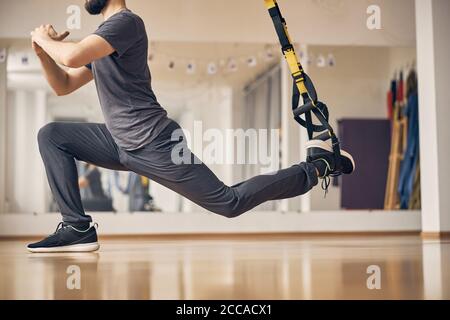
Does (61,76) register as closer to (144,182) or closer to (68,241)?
(68,241)

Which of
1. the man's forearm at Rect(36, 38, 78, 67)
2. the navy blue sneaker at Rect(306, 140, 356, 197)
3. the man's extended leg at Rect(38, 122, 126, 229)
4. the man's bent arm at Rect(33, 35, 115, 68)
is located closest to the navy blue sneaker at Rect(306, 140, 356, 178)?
the navy blue sneaker at Rect(306, 140, 356, 197)

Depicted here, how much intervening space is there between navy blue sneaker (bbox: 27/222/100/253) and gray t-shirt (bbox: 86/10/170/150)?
44cm

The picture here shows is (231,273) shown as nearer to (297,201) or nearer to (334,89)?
(297,201)

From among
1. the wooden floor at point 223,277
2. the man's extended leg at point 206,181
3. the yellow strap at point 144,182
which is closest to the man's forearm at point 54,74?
the man's extended leg at point 206,181

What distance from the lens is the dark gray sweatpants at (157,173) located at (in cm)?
239

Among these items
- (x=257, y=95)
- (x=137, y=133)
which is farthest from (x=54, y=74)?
(x=257, y=95)

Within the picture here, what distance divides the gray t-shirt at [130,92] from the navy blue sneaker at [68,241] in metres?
0.44

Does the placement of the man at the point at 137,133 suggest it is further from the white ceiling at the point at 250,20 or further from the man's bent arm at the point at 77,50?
the white ceiling at the point at 250,20

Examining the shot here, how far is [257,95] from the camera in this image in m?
8.12

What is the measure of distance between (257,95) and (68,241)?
562 centimetres

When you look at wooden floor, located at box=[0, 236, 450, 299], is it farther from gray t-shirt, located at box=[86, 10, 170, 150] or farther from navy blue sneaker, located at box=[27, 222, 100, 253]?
gray t-shirt, located at box=[86, 10, 170, 150]

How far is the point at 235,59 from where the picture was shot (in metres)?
6.45

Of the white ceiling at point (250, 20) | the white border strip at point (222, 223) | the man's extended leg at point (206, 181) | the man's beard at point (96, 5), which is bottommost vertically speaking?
the white border strip at point (222, 223)
